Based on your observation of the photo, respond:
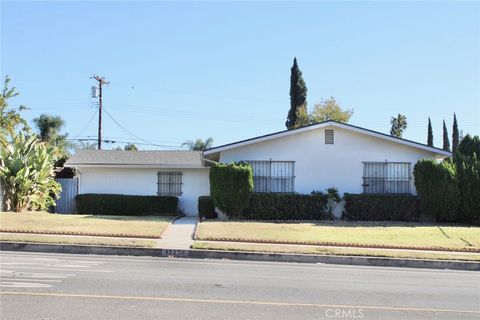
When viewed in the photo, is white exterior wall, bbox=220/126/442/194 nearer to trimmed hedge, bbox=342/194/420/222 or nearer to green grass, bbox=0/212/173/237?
trimmed hedge, bbox=342/194/420/222

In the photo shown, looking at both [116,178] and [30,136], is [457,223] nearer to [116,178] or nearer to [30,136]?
[116,178]

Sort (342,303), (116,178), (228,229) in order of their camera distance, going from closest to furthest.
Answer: (342,303)
(228,229)
(116,178)

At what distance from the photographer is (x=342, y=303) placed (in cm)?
802

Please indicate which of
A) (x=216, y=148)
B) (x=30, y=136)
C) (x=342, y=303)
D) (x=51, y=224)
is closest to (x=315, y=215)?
(x=216, y=148)

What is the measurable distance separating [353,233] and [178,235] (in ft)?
18.9

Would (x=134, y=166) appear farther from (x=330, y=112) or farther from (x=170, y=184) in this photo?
(x=330, y=112)

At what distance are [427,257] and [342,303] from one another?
22.2 feet

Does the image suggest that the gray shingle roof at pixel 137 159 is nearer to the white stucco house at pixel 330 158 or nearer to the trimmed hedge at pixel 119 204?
the trimmed hedge at pixel 119 204

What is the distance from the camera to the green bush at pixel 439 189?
2095cm

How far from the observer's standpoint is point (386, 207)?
22094mm

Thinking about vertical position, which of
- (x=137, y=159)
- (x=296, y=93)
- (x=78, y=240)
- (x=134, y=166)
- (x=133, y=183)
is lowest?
(x=78, y=240)

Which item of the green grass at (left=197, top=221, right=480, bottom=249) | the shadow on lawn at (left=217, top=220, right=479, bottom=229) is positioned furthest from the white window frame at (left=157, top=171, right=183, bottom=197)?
the green grass at (left=197, top=221, right=480, bottom=249)

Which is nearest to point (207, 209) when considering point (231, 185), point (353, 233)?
point (231, 185)
